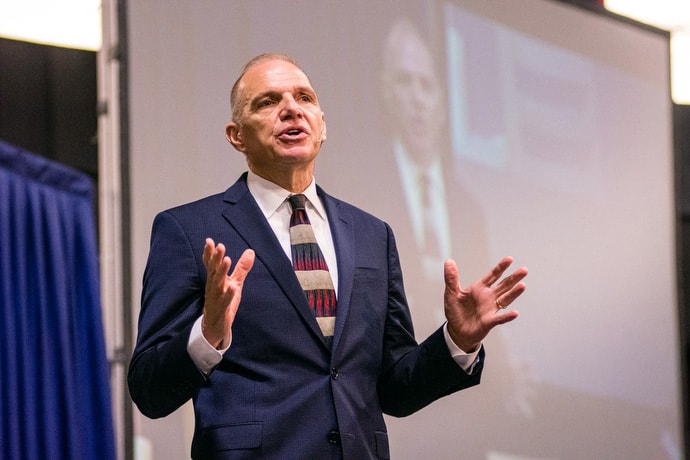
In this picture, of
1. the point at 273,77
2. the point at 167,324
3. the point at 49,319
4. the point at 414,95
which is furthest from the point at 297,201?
the point at 414,95

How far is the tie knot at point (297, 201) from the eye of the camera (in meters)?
2.06

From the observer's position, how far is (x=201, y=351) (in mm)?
1753

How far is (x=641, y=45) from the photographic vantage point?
5.39 meters

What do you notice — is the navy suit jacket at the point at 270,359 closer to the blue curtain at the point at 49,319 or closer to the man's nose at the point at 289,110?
the man's nose at the point at 289,110

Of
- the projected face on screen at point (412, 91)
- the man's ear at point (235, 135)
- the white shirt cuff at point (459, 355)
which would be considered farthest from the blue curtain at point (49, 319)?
the white shirt cuff at point (459, 355)

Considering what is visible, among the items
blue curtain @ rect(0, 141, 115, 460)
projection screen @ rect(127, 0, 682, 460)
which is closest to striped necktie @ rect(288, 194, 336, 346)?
projection screen @ rect(127, 0, 682, 460)

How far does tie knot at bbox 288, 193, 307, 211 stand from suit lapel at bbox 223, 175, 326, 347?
8 cm

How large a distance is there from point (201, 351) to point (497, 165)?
296 centimetres

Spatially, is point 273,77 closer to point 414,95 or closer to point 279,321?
point 279,321

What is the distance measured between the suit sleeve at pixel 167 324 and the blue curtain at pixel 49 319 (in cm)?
187

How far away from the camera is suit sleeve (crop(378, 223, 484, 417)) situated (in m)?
1.98

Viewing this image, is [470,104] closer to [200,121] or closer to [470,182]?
[470,182]

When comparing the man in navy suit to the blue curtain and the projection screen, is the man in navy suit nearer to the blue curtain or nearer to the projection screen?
the projection screen

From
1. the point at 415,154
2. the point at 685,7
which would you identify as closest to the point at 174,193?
the point at 415,154
